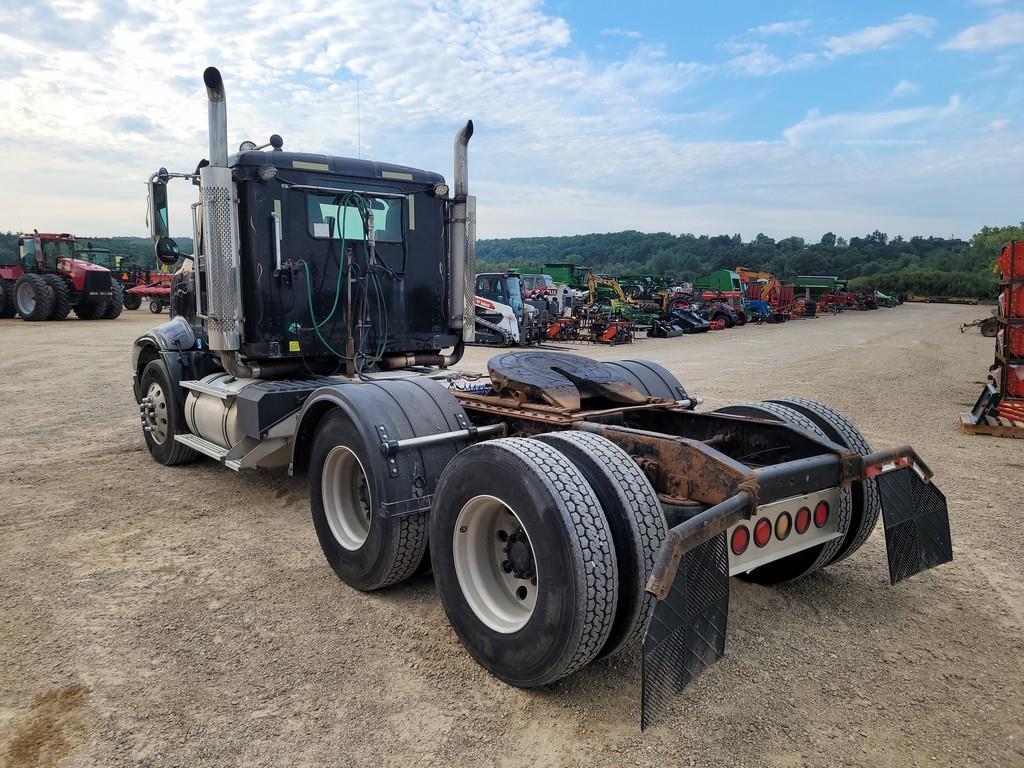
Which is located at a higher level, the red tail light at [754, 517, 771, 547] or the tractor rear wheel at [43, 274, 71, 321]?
the tractor rear wheel at [43, 274, 71, 321]

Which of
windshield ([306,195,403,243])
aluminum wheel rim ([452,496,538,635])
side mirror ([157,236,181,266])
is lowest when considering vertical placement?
aluminum wheel rim ([452,496,538,635])

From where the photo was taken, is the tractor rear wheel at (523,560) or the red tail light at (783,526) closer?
the tractor rear wheel at (523,560)

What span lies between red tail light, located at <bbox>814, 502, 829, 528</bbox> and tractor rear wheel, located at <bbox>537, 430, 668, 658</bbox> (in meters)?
1.14

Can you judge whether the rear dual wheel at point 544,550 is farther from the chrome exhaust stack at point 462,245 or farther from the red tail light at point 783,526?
the chrome exhaust stack at point 462,245

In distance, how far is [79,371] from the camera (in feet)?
44.1

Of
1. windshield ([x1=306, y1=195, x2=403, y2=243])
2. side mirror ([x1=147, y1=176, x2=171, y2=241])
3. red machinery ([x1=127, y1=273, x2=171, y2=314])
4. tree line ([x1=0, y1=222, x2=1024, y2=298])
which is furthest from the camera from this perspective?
tree line ([x1=0, y1=222, x2=1024, y2=298])

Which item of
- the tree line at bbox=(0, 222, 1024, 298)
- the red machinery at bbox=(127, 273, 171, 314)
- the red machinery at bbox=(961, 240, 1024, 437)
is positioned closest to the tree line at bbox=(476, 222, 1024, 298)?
the tree line at bbox=(0, 222, 1024, 298)

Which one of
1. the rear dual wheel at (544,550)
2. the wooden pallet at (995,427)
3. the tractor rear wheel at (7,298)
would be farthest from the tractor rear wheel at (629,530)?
the tractor rear wheel at (7,298)

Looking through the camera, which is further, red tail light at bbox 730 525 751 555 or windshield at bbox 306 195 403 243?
windshield at bbox 306 195 403 243

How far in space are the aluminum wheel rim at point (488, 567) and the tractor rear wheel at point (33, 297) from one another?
26.3 m

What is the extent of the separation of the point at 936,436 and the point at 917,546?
5596 millimetres

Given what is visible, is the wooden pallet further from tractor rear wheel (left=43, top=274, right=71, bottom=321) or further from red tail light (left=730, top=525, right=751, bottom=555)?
tractor rear wheel (left=43, top=274, right=71, bottom=321)

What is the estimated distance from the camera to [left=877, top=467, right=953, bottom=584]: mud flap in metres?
3.72

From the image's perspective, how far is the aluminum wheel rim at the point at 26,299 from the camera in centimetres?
2497
